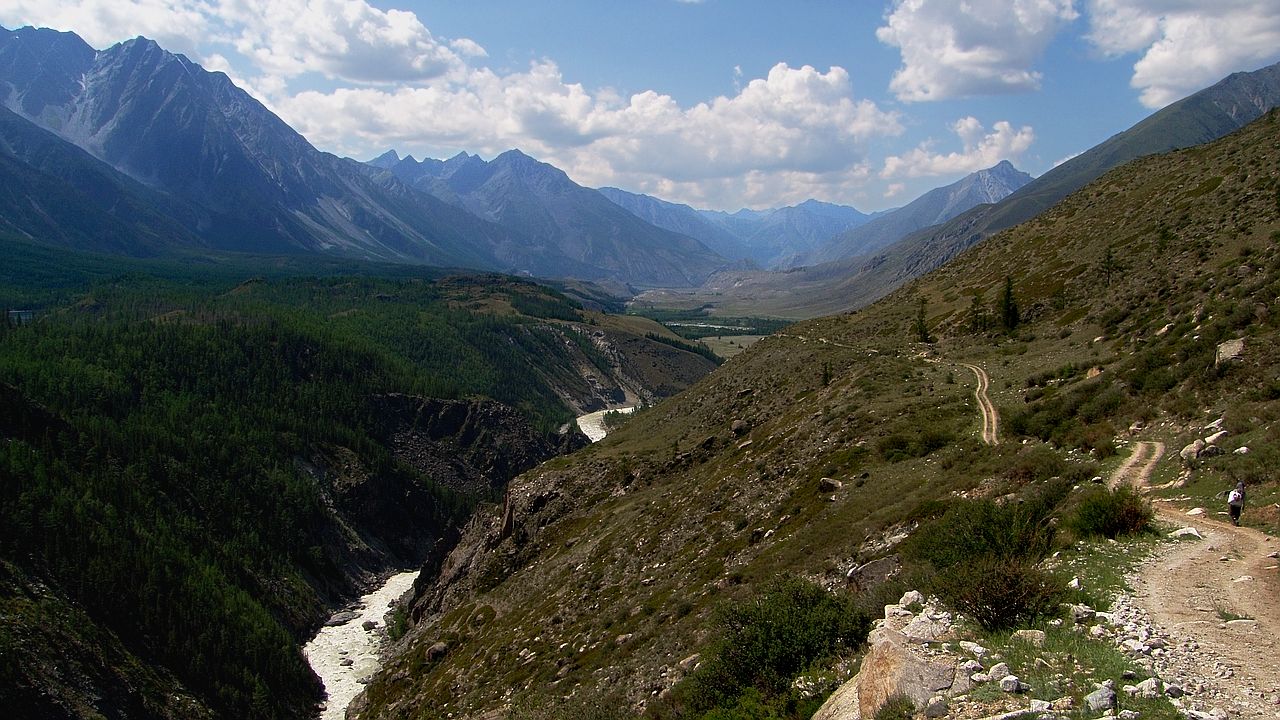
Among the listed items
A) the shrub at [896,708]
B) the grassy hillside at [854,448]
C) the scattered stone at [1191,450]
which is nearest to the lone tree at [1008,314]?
the grassy hillside at [854,448]

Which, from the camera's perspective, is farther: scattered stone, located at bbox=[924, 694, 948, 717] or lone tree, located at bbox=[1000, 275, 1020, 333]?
lone tree, located at bbox=[1000, 275, 1020, 333]

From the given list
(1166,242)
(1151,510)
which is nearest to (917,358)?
(1166,242)

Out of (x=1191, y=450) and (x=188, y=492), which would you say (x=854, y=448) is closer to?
(x=1191, y=450)

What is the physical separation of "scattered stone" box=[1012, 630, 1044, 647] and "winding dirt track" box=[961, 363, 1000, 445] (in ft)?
71.0

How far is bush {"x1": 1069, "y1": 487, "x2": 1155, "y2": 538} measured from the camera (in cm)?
2028

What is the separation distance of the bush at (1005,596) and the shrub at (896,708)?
3.87 meters

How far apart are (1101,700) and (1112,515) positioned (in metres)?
9.85

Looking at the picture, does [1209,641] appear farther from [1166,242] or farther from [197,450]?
[197,450]

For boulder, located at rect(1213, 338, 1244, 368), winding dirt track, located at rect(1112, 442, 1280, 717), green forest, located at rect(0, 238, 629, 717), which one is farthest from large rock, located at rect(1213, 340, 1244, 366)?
green forest, located at rect(0, 238, 629, 717)

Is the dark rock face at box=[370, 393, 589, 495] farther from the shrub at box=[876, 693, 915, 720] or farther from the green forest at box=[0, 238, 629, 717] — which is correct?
the shrub at box=[876, 693, 915, 720]

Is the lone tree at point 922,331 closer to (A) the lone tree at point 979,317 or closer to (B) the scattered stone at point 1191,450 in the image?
(A) the lone tree at point 979,317

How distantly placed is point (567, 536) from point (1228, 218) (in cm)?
6259

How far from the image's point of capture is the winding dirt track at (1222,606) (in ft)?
41.6

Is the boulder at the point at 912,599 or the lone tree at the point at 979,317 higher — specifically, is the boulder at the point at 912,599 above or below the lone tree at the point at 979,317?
above
